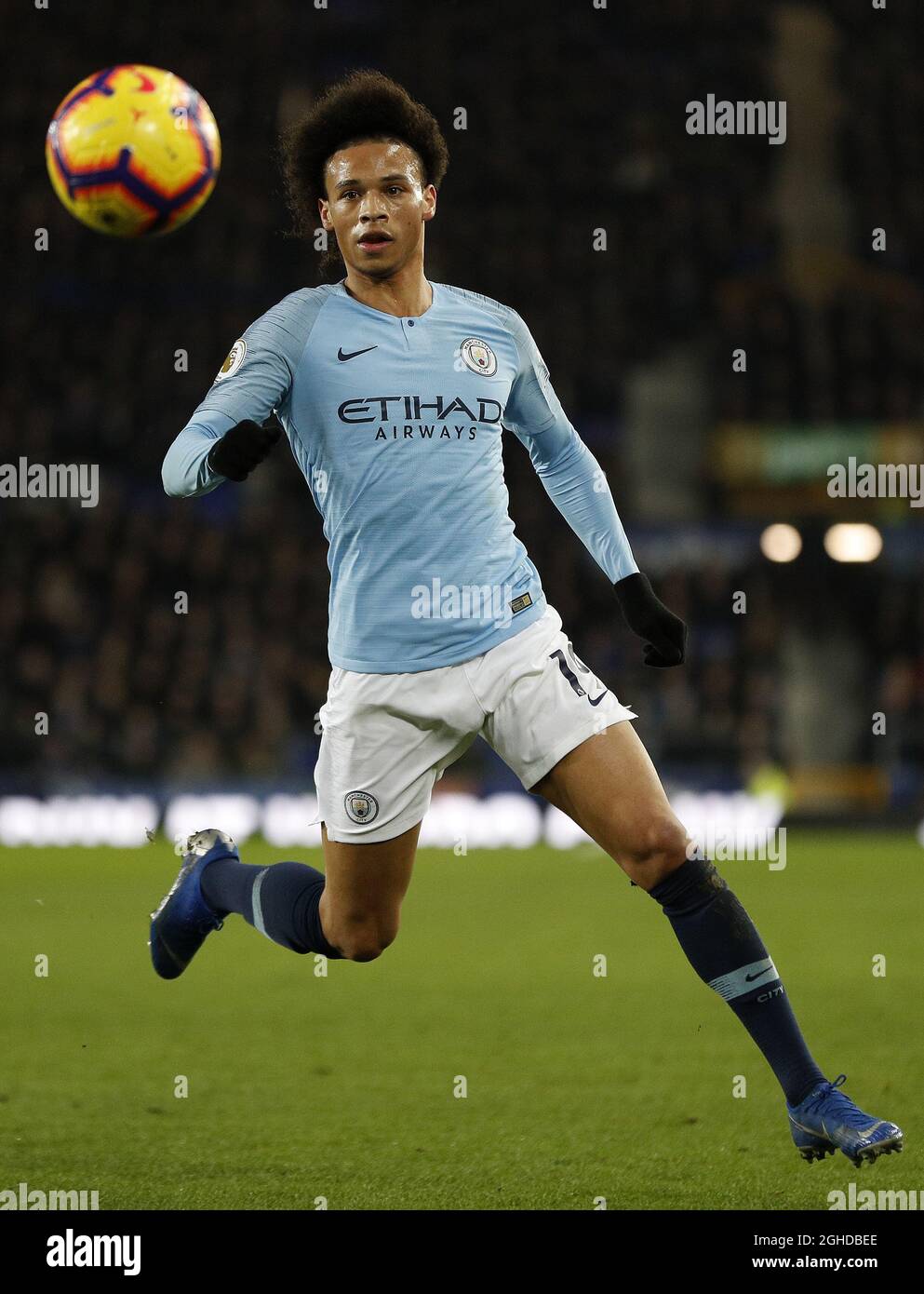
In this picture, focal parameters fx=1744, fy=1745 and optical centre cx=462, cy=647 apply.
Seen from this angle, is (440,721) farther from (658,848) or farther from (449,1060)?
(449,1060)

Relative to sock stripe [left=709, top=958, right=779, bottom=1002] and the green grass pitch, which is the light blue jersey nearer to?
sock stripe [left=709, top=958, right=779, bottom=1002]

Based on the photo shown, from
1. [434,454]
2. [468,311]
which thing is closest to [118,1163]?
[434,454]

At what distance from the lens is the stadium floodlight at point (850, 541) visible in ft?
51.9

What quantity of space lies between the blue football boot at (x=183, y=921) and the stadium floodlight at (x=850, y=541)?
11909 millimetres

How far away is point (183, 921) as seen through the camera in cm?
466

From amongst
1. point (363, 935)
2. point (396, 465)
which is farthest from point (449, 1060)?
point (396, 465)

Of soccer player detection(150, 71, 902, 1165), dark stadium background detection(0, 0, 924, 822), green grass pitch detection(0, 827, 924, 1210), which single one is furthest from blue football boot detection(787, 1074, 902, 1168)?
dark stadium background detection(0, 0, 924, 822)

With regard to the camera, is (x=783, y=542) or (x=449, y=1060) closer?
(x=449, y=1060)

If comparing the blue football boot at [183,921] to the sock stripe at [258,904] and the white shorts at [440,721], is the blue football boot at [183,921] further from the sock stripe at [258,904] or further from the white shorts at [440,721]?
the white shorts at [440,721]

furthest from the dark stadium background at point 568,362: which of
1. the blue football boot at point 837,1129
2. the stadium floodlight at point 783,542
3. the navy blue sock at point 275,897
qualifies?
the blue football boot at point 837,1129

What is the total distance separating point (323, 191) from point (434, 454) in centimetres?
74

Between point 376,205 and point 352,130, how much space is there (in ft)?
0.81
